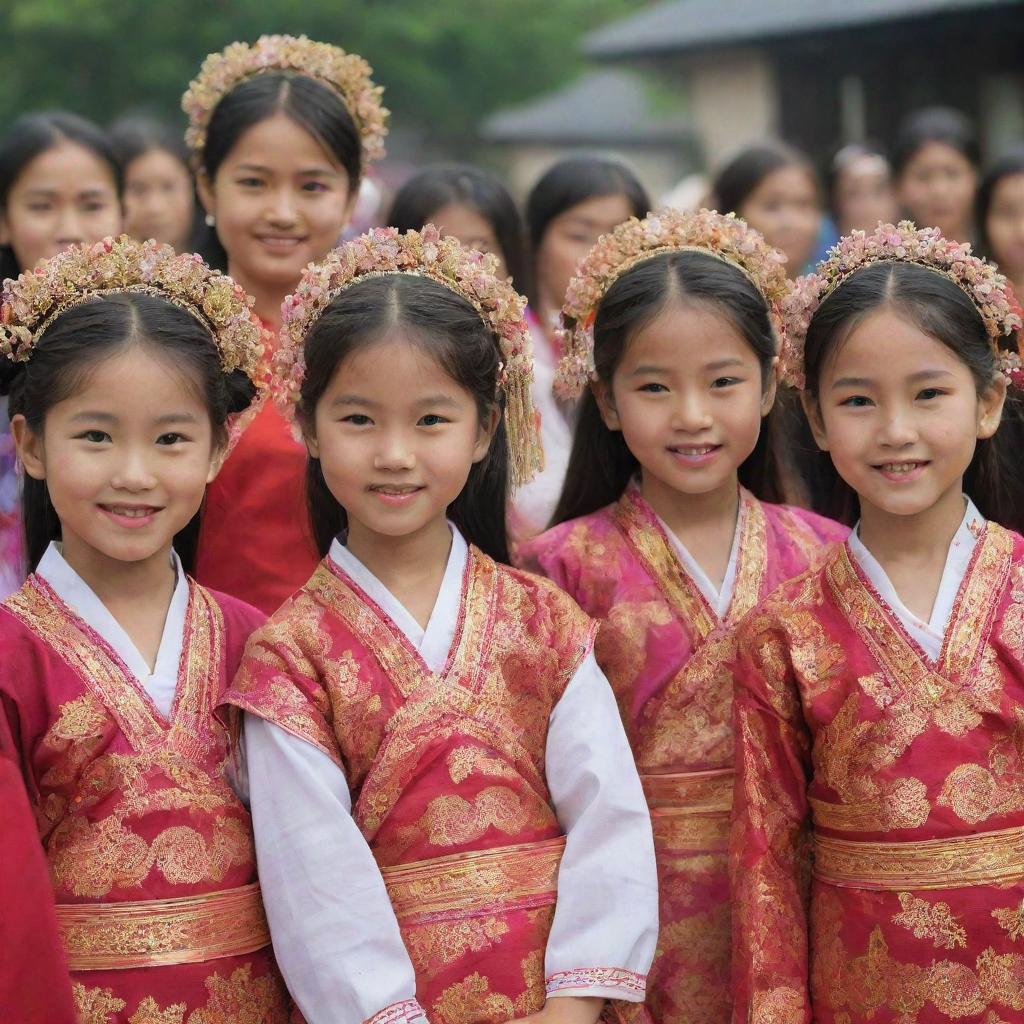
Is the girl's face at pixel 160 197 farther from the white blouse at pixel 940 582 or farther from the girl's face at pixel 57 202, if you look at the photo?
the white blouse at pixel 940 582

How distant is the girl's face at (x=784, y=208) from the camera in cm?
672

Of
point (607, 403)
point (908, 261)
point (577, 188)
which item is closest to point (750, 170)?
point (577, 188)

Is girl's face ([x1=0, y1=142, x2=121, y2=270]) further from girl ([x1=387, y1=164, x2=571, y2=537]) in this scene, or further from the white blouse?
the white blouse

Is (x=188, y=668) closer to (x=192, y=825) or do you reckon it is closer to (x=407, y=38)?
(x=192, y=825)

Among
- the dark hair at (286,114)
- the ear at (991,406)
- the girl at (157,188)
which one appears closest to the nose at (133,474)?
the ear at (991,406)

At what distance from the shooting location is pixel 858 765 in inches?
117

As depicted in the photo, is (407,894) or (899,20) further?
(899,20)

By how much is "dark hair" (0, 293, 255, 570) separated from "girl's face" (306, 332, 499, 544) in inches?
9.7

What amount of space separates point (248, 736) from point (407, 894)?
0.40m

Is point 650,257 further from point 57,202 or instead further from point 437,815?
point 57,202

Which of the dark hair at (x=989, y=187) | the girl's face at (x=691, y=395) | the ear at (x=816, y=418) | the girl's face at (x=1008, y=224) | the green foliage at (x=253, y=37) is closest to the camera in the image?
the ear at (x=816, y=418)

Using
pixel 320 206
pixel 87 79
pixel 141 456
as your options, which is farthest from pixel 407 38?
pixel 141 456

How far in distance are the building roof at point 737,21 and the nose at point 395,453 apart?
42.2 ft

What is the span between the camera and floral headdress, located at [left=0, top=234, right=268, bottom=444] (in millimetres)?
3176
